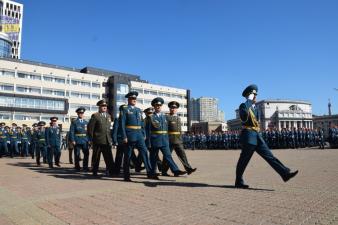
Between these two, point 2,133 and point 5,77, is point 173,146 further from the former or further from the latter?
point 5,77

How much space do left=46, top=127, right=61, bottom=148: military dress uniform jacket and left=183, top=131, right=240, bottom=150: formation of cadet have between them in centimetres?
2077

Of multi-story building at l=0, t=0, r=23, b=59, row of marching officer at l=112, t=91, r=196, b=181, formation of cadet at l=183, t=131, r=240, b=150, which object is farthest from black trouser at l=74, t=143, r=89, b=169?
multi-story building at l=0, t=0, r=23, b=59

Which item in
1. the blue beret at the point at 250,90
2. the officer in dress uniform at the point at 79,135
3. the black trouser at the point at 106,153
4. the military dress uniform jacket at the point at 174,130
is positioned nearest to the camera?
the blue beret at the point at 250,90

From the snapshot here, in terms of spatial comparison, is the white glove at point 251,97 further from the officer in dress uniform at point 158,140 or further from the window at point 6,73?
the window at point 6,73

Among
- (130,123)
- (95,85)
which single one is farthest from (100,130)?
(95,85)

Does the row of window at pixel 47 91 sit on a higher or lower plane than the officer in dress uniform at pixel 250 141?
higher

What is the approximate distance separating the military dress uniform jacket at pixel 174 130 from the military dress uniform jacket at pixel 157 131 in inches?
45.6

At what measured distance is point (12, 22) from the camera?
117812mm

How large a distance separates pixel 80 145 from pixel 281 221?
29.4 feet

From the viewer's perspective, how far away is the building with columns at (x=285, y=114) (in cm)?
14225

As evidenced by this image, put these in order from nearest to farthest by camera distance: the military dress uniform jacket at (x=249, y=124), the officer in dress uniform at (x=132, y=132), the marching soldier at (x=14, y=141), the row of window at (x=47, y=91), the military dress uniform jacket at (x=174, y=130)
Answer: the military dress uniform jacket at (x=249, y=124)
the officer in dress uniform at (x=132, y=132)
the military dress uniform jacket at (x=174, y=130)
the marching soldier at (x=14, y=141)
the row of window at (x=47, y=91)

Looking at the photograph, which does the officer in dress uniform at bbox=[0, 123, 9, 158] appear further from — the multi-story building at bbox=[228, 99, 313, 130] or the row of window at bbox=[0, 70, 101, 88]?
the multi-story building at bbox=[228, 99, 313, 130]

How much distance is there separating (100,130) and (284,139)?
2147 cm

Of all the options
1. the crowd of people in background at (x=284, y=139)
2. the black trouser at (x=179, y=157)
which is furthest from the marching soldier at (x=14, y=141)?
the crowd of people in background at (x=284, y=139)
